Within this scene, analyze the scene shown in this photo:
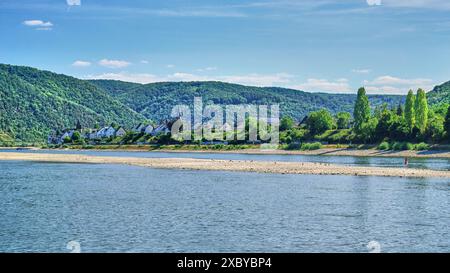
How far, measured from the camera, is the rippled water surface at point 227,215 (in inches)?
1188

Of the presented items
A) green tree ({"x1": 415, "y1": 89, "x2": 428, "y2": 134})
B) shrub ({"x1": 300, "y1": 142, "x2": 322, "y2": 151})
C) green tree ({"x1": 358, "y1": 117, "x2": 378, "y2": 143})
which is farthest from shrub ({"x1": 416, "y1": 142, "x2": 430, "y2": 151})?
shrub ({"x1": 300, "y1": 142, "x2": 322, "y2": 151})

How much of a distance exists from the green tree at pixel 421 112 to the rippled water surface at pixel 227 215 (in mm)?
63620

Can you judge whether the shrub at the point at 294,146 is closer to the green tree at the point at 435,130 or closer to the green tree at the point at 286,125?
the green tree at the point at 286,125

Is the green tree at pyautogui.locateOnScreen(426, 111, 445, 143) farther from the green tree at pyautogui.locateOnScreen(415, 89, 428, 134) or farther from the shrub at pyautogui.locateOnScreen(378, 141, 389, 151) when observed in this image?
the shrub at pyautogui.locateOnScreen(378, 141, 389, 151)

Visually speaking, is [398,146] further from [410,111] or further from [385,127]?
[410,111]

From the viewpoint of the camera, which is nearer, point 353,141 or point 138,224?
point 138,224

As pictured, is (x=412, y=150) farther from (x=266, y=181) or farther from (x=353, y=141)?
(x=266, y=181)

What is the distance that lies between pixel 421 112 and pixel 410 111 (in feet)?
10.2

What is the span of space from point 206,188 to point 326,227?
Result: 74.6 ft

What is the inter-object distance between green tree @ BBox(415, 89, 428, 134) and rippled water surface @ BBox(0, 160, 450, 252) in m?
63.6
